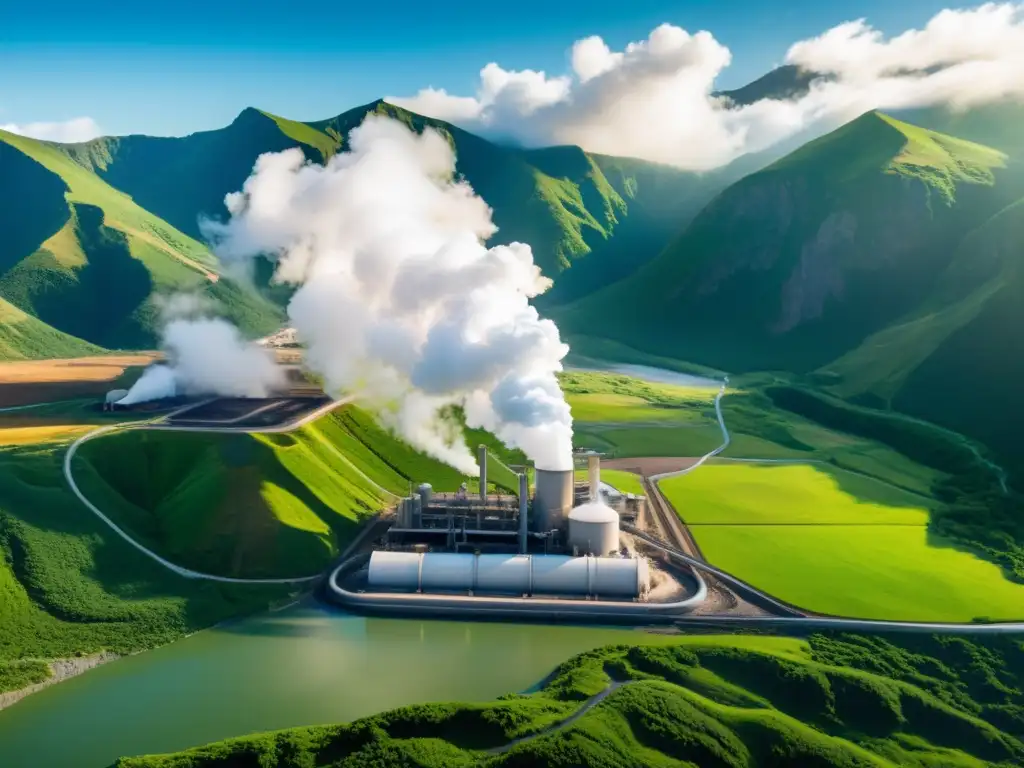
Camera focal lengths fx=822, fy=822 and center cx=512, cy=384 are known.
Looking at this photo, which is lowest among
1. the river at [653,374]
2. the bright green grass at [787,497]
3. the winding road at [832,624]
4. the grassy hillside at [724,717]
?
the grassy hillside at [724,717]

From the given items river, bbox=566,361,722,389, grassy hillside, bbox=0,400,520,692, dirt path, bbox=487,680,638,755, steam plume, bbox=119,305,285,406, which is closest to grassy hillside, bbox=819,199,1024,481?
river, bbox=566,361,722,389

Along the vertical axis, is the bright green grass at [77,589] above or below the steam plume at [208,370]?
below

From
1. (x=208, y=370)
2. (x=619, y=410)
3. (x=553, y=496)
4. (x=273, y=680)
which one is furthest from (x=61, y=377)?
(x=273, y=680)

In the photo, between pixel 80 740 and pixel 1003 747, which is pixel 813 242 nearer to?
pixel 1003 747

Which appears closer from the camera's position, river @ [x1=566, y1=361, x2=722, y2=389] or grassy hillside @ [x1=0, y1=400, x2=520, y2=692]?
grassy hillside @ [x1=0, y1=400, x2=520, y2=692]

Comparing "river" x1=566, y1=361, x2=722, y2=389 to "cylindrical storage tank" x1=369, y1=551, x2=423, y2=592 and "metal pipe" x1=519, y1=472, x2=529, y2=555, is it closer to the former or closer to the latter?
"metal pipe" x1=519, y1=472, x2=529, y2=555

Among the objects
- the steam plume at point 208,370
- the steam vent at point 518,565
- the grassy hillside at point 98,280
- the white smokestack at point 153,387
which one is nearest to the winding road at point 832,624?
the steam vent at point 518,565

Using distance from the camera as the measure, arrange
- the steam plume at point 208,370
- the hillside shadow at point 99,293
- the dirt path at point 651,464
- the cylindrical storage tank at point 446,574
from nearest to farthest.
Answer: the cylindrical storage tank at point 446,574 < the dirt path at point 651,464 < the steam plume at point 208,370 < the hillside shadow at point 99,293

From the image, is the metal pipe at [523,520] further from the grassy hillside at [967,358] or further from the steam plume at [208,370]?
the grassy hillside at [967,358]

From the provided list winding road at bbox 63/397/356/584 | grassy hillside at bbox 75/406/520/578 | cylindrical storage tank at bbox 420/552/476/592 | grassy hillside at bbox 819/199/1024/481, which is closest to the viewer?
cylindrical storage tank at bbox 420/552/476/592
